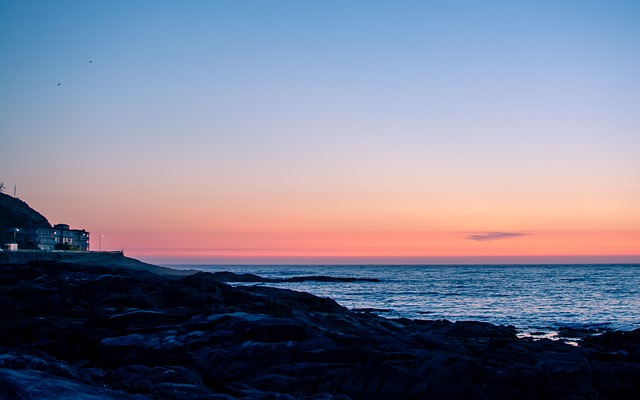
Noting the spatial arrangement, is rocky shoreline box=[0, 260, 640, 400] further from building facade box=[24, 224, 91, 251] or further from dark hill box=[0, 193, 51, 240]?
dark hill box=[0, 193, 51, 240]

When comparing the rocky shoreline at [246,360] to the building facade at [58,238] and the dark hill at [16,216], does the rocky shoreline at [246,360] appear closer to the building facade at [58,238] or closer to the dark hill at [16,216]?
the building facade at [58,238]

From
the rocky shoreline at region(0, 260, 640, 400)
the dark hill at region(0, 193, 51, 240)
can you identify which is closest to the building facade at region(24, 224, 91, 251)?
the dark hill at region(0, 193, 51, 240)

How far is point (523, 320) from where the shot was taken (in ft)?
162

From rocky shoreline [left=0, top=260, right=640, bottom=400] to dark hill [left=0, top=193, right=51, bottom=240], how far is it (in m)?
122

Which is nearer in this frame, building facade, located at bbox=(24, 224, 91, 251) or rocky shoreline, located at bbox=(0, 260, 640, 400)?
rocky shoreline, located at bbox=(0, 260, 640, 400)

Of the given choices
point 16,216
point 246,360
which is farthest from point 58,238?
point 246,360

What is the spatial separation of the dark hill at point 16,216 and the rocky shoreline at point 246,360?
121882 mm

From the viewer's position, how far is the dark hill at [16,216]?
136637 mm

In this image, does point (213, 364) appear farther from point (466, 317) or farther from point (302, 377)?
point (466, 317)

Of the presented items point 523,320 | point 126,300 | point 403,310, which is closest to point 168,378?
point 126,300

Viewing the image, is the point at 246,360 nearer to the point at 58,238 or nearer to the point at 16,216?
the point at 58,238

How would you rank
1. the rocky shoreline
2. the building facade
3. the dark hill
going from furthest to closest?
the dark hill, the building facade, the rocky shoreline

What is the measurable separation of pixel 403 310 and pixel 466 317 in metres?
7.62

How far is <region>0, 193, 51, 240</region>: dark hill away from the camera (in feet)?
448
